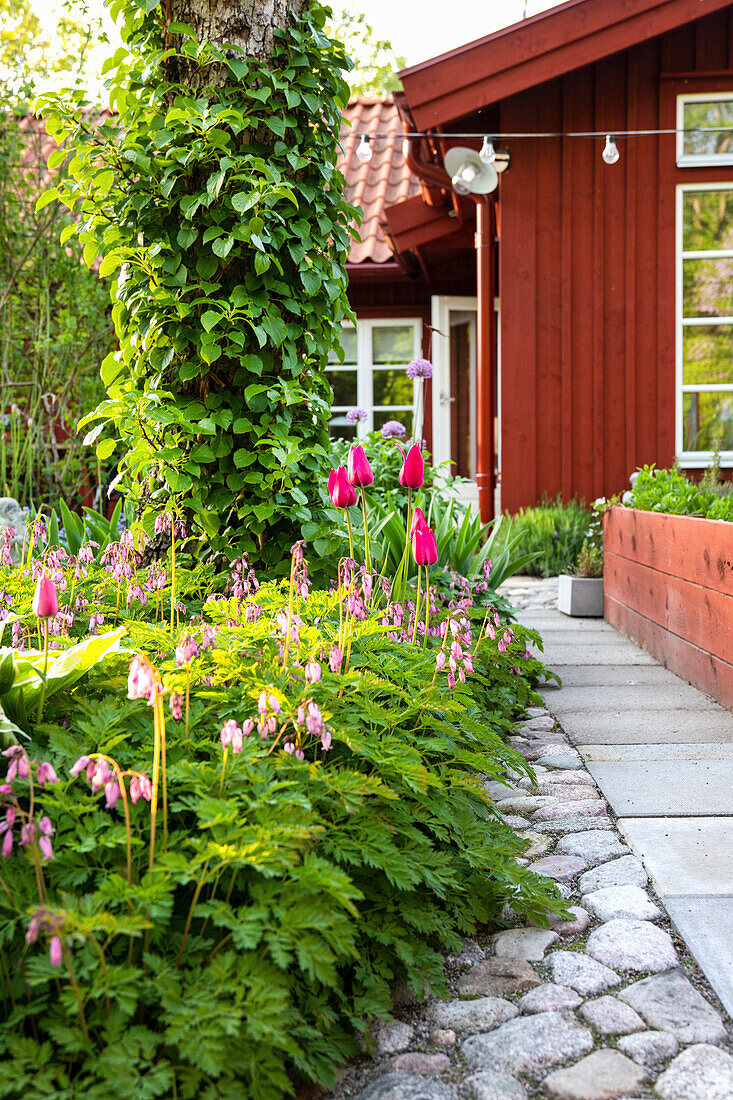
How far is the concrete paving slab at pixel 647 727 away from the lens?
3.07 meters

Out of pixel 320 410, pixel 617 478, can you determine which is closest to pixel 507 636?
pixel 320 410

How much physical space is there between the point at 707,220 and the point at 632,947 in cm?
686

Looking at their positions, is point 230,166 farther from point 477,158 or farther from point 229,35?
point 477,158

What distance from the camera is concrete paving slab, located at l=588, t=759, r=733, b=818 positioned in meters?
2.40

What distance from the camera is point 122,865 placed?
1345mm

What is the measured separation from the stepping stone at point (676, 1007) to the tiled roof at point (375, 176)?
8.21 meters

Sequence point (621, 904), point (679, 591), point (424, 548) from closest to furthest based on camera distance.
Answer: point (621, 904)
point (424, 548)
point (679, 591)

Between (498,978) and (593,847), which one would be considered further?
(593,847)

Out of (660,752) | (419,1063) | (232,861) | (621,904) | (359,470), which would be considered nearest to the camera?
(232,861)

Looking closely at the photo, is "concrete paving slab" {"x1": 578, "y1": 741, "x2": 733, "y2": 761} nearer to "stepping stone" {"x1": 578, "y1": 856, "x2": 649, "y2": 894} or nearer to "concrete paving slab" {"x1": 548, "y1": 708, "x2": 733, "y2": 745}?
"concrete paving slab" {"x1": 548, "y1": 708, "x2": 733, "y2": 745}

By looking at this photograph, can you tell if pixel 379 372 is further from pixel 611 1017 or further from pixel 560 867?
pixel 611 1017

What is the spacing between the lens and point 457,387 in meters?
9.39

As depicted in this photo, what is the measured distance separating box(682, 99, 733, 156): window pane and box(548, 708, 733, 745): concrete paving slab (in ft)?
18.0

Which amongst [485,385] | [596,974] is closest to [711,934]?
[596,974]
